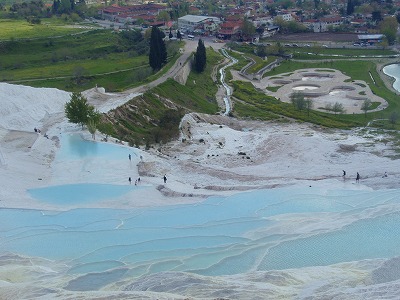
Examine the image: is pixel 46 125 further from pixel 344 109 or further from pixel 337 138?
pixel 344 109

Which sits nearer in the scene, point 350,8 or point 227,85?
point 227,85

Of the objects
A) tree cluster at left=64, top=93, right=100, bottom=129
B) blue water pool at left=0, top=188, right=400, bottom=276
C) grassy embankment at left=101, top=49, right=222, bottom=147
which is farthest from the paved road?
blue water pool at left=0, top=188, right=400, bottom=276

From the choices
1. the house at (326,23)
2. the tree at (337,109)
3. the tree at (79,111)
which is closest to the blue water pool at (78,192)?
the tree at (79,111)

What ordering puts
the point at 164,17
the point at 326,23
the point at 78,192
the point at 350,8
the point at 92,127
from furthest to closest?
the point at 350,8, the point at 164,17, the point at 326,23, the point at 92,127, the point at 78,192

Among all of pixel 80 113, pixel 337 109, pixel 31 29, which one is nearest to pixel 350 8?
pixel 31 29

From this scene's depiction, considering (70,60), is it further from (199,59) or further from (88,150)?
(88,150)

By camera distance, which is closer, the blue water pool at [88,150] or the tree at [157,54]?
the blue water pool at [88,150]

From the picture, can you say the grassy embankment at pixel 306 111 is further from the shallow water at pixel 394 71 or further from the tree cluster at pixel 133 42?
the tree cluster at pixel 133 42

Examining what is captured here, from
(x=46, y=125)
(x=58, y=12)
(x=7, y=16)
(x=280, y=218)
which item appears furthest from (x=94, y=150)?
(x=58, y=12)

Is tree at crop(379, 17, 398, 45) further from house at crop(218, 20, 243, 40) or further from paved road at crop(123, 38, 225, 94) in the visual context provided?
paved road at crop(123, 38, 225, 94)
